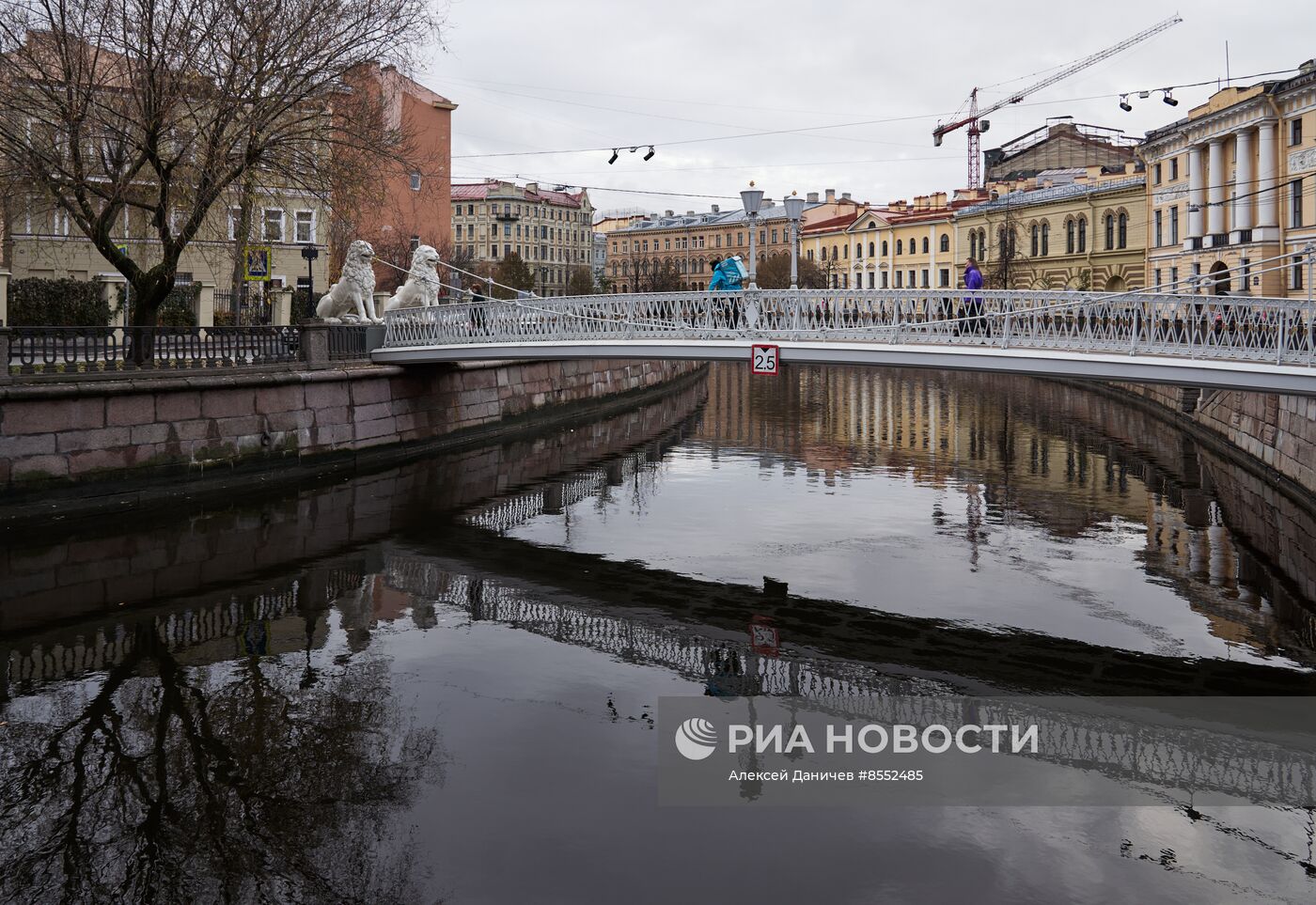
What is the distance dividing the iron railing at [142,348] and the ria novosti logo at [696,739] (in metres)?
12.0

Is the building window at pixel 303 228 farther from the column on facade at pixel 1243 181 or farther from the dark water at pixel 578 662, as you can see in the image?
the column on facade at pixel 1243 181

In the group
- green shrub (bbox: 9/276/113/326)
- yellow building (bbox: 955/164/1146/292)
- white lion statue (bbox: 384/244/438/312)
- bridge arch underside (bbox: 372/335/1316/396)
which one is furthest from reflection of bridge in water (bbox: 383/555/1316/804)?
yellow building (bbox: 955/164/1146/292)

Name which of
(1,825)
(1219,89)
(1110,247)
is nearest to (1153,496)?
(1,825)

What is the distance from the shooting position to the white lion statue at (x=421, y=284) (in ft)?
75.7

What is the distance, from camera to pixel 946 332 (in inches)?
592

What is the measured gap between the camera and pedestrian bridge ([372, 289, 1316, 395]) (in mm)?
12656

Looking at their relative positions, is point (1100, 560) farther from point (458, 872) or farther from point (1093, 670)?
point (458, 872)

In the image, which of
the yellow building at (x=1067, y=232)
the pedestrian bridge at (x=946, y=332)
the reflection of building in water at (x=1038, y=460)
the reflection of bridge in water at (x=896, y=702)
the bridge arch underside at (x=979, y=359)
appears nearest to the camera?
the reflection of bridge in water at (x=896, y=702)

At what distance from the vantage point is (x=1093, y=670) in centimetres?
1042

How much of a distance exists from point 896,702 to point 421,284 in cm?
1575

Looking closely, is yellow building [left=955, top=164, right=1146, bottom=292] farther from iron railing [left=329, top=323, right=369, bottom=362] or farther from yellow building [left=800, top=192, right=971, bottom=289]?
iron railing [left=329, top=323, right=369, bottom=362]

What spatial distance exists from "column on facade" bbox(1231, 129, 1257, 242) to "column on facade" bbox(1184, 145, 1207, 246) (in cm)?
222

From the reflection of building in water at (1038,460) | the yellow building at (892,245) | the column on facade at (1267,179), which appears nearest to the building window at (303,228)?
the reflection of building in water at (1038,460)

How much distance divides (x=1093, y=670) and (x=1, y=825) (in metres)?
8.31
